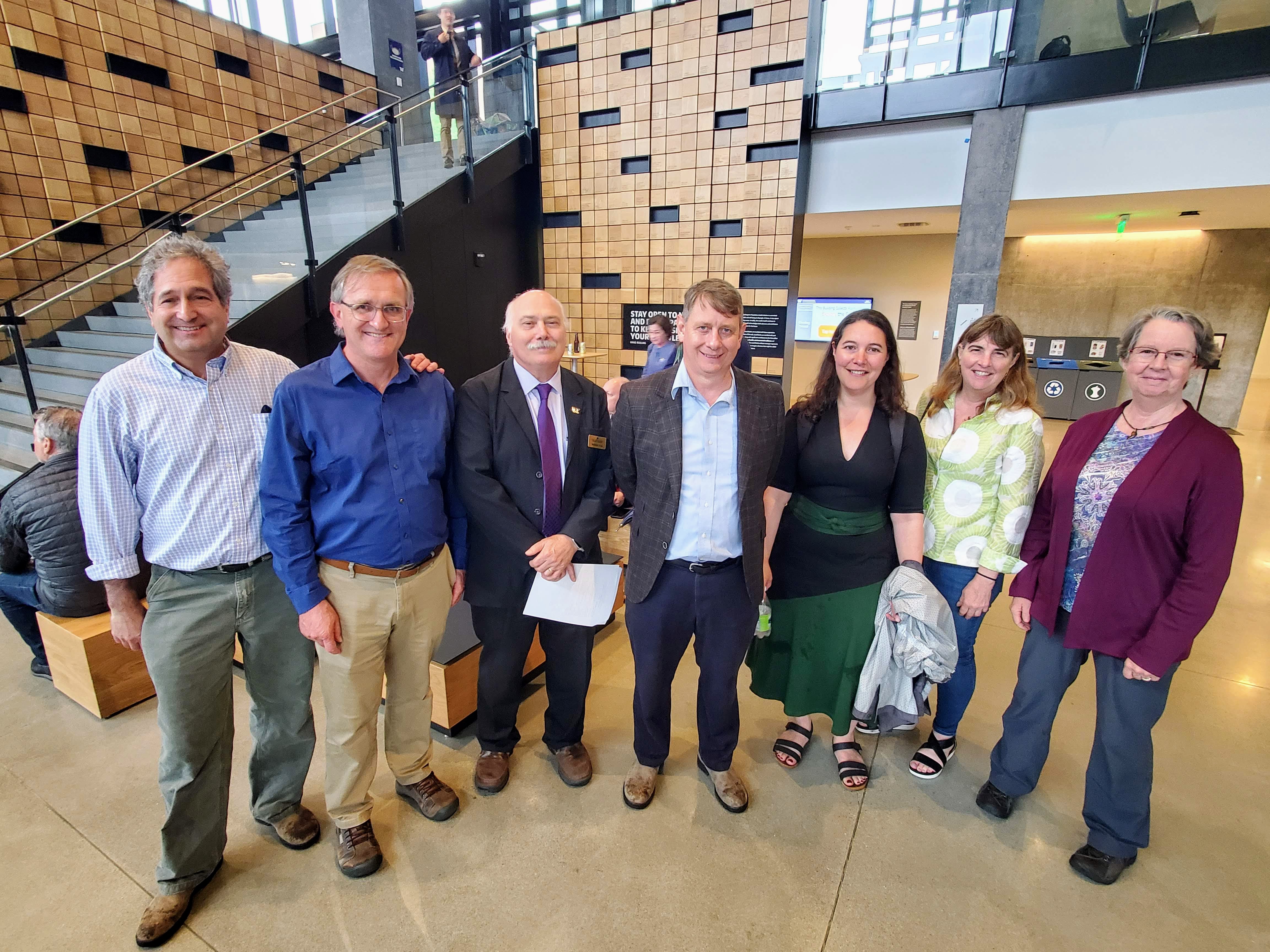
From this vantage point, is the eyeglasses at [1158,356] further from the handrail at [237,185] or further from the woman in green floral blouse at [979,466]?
the handrail at [237,185]

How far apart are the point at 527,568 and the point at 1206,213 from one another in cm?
891

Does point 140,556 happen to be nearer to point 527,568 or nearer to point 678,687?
point 527,568

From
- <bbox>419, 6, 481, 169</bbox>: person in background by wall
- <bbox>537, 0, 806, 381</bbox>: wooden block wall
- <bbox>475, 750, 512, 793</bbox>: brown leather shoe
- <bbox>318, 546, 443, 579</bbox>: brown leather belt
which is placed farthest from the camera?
<bbox>419, 6, 481, 169</bbox>: person in background by wall

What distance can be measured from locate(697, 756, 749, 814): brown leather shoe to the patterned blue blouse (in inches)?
46.0

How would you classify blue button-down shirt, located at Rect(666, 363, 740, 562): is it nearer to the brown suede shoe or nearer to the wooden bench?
the brown suede shoe

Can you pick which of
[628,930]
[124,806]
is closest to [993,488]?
[628,930]

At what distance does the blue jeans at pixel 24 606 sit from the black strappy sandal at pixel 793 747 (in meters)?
3.04

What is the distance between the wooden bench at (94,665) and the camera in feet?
7.67

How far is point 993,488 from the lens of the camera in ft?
6.30

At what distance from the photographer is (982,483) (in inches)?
75.5

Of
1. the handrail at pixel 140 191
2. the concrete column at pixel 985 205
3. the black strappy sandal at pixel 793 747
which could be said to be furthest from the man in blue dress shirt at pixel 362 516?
the concrete column at pixel 985 205

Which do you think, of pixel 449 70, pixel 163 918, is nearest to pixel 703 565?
pixel 163 918

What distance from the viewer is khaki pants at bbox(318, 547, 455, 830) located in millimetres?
1627

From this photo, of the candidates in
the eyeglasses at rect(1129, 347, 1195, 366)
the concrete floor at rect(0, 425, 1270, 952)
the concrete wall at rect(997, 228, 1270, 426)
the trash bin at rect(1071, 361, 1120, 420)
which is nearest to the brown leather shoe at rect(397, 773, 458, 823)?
the concrete floor at rect(0, 425, 1270, 952)
